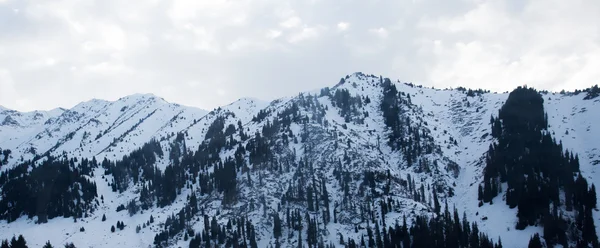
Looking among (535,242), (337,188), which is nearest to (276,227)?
(337,188)

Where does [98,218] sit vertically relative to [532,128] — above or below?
below

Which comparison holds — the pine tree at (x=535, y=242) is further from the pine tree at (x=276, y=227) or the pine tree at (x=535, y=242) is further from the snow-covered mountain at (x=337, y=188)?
the pine tree at (x=276, y=227)

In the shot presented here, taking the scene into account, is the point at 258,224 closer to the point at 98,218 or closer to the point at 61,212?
the point at 98,218

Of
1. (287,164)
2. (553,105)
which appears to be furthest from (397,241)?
(553,105)

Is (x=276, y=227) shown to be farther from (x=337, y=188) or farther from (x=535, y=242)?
(x=535, y=242)

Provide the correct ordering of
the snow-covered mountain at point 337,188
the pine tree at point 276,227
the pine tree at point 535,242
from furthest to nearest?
1. the snow-covered mountain at point 337,188
2. the pine tree at point 276,227
3. the pine tree at point 535,242

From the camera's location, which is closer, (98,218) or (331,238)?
(331,238)

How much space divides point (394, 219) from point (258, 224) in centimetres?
4483

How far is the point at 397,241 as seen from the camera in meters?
133

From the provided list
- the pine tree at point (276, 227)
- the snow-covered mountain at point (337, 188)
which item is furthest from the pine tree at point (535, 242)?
the pine tree at point (276, 227)

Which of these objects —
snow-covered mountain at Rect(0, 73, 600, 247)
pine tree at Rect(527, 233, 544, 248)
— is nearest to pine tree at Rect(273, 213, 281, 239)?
snow-covered mountain at Rect(0, 73, 600, 247)

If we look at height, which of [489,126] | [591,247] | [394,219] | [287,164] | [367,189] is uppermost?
[489,126]

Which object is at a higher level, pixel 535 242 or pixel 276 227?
pixel 276 227

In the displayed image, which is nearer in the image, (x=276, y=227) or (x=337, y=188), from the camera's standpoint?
(x=276, y=227)
